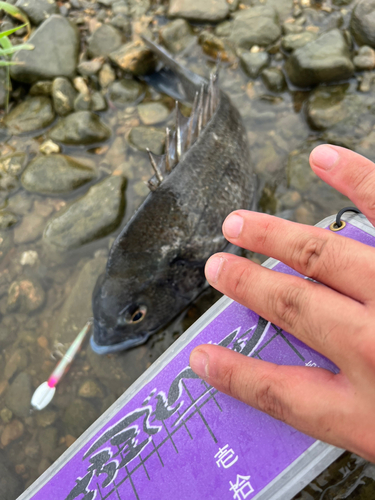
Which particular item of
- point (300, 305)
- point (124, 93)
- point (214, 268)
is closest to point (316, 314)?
point (300, 305)

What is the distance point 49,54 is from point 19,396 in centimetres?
328

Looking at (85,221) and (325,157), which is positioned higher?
(325,157)

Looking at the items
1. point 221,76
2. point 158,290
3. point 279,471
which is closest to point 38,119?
point 221,76

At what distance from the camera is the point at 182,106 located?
3373 millimetres

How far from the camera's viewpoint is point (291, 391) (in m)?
1.26

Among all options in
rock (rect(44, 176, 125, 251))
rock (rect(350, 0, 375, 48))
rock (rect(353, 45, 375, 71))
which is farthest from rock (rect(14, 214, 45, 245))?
rock (rect(350, 0, 375, 48))

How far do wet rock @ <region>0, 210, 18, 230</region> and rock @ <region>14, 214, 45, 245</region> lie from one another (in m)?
0.07

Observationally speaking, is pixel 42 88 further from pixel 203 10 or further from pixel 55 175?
pixel 203 10

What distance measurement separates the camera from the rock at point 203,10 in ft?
11.7

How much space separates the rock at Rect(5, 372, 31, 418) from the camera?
2343 mm

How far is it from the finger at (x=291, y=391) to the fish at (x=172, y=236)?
82 centimetres

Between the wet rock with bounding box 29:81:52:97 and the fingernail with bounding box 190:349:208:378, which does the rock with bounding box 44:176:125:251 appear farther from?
the fingernail with bounding box 190:349:208:378

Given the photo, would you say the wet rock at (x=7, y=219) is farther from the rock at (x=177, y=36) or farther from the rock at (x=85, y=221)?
the rock at (x=177, y=36)

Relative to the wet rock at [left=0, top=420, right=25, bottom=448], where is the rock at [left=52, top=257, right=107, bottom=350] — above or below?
above
